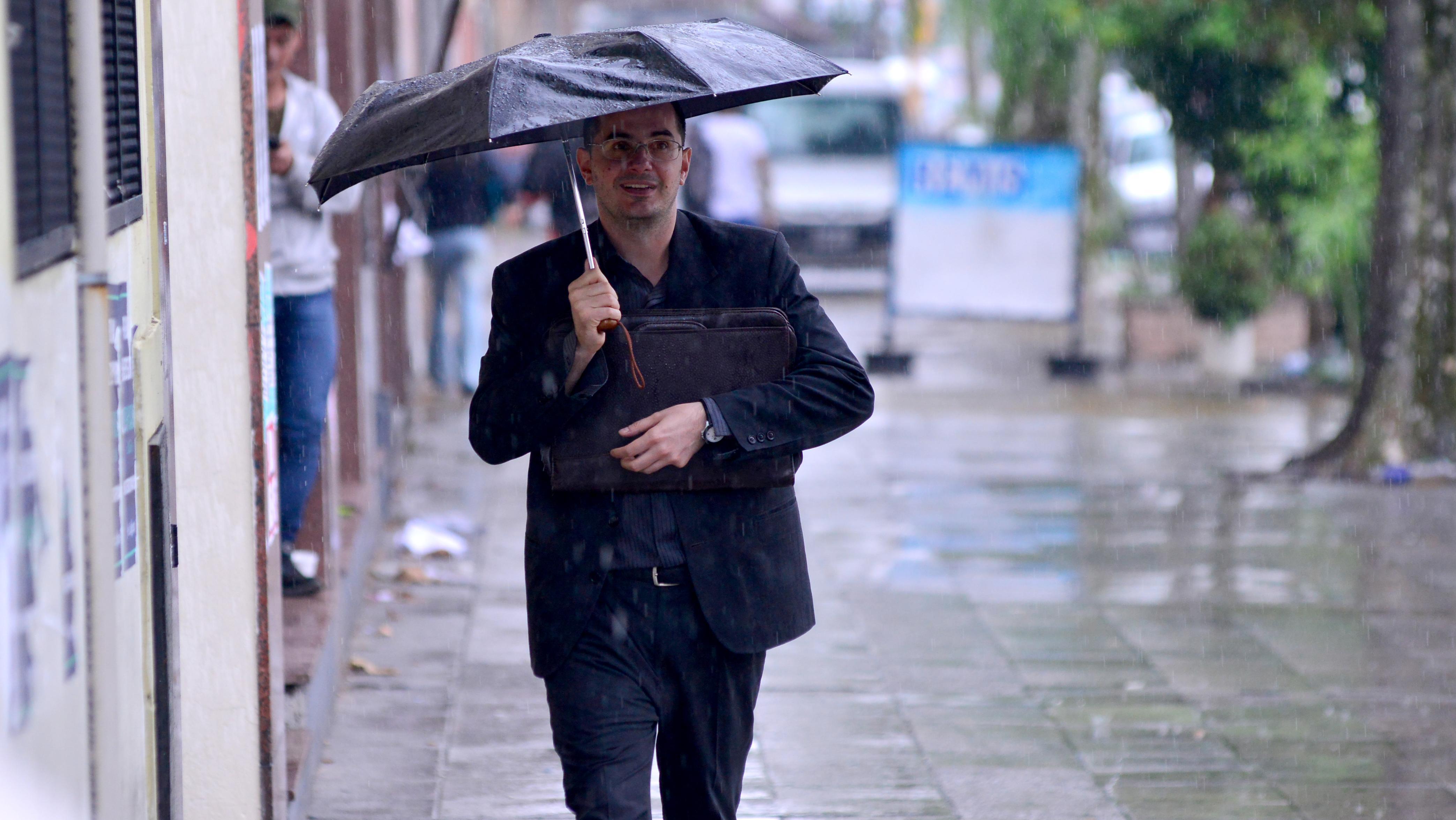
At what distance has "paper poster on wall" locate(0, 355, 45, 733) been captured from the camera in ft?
6.89

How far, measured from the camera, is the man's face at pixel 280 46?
5.69 metres

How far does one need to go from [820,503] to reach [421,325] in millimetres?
5861

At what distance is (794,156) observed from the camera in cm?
2173

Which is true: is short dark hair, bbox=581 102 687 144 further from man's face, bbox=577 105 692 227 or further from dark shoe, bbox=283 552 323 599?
dark shoe, bbox=283 552 323 599

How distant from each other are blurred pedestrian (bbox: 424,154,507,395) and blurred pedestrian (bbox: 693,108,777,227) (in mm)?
1383

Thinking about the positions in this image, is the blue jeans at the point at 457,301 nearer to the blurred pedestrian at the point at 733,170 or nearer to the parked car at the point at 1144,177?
the blurred pedestrian at the point at 733,170

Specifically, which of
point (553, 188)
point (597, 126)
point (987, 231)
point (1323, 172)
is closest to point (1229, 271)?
point (1323, 172)

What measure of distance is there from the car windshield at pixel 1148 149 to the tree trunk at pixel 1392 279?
1734 cm

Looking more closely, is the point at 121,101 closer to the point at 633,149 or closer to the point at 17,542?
the point at 633,149

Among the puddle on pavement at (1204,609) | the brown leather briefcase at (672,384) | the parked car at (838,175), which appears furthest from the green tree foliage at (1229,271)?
the brown leather briefcase at (672,384)

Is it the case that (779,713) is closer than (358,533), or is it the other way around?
(779,713)

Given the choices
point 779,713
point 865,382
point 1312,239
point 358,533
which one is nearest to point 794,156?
point 1312,239

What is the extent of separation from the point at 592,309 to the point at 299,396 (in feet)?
9.49

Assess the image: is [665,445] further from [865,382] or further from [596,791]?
[596,791]
